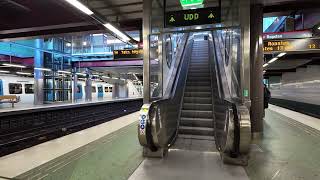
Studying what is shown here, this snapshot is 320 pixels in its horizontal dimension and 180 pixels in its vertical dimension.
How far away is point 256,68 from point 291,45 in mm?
2326

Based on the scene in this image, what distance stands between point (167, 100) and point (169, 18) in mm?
1774

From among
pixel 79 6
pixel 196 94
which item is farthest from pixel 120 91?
pixel 79 6

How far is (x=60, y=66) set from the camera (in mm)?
16766

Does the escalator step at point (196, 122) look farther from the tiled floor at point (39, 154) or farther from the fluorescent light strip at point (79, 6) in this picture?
the fluorescent light strip at point (79, 6)

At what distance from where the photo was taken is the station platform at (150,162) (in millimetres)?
3357

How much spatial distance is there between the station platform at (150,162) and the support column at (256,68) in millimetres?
633

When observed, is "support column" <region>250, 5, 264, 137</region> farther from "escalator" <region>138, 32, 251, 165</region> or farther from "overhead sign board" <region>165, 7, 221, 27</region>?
"overhead sign board" <region>165, 7, 221, 27</region>

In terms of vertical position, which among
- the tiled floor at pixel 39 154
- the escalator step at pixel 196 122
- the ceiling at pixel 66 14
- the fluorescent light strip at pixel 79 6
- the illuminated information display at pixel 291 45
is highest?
the ceiling at pixel 66 14

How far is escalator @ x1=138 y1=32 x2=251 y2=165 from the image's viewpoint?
3.70 metres

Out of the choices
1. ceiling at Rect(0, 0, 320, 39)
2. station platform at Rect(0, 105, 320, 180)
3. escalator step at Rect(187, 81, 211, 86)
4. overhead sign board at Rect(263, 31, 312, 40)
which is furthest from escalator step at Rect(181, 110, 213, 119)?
overhead sign board at Rect(263, 31, 312, 40)

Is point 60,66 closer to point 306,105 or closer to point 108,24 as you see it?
point 108,24

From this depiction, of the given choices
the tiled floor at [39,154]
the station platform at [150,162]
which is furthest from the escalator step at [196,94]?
the tiled floor at [39,154]

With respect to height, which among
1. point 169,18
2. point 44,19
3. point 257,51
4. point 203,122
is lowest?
point 203,122

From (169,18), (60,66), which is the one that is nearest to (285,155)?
(169,18)
